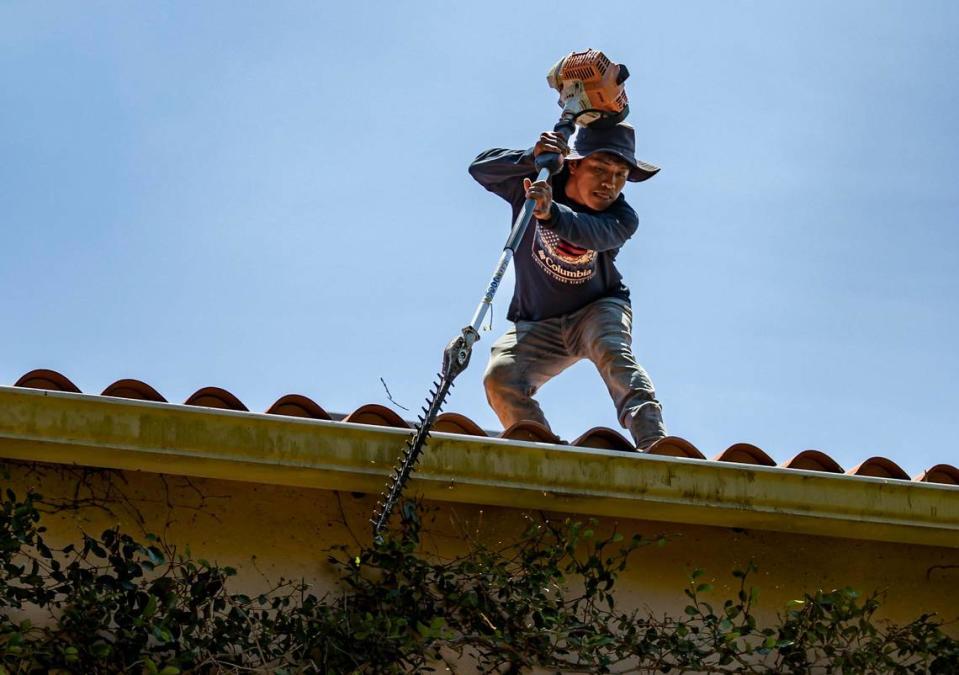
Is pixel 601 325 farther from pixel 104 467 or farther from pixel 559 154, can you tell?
pixel 104 467

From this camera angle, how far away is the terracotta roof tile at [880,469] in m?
6.40

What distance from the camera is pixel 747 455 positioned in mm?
6316

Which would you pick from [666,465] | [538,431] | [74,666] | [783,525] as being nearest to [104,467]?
[74,666]

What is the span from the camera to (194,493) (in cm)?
609

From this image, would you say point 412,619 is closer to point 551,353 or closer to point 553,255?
point 551,353

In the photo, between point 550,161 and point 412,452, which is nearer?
point 412,452

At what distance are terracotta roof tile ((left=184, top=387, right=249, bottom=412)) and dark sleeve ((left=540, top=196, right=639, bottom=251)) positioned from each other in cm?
192

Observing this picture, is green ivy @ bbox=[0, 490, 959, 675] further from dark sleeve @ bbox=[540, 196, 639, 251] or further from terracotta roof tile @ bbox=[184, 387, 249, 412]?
dark sleeve @ bbox=[540, 196, 639, 251]

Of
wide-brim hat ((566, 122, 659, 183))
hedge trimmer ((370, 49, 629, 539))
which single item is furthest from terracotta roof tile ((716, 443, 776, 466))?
wide-brim hat ((566, 122, 659, 183))

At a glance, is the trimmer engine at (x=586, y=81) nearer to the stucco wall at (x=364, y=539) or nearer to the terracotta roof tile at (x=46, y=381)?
the stucco wall at (x=364, y=539)

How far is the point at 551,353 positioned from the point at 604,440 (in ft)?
6.23

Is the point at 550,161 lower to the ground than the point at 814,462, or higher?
higher

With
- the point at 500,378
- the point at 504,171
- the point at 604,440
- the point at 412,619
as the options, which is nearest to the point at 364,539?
the point at 412,619

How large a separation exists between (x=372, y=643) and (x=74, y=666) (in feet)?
3.15
